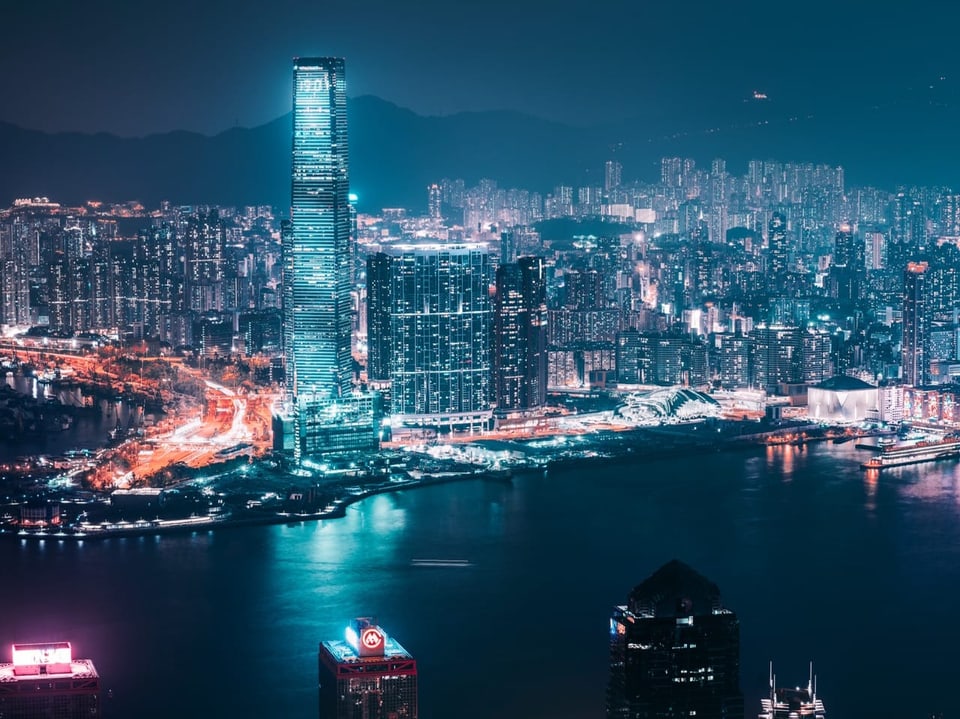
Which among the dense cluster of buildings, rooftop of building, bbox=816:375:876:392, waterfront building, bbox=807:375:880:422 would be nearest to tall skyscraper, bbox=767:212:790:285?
the dense cluster of buildings

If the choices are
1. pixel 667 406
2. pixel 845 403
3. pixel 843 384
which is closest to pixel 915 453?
pixel 845 403

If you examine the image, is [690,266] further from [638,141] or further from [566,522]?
[566,522]

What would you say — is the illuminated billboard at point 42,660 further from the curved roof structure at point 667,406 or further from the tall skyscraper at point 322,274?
the curved roof structure at point 667,406

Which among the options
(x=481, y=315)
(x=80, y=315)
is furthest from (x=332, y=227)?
(x=80, y=315)

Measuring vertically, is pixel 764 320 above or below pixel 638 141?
below

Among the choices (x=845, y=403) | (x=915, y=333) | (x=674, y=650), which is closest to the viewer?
(x=674, y=650)

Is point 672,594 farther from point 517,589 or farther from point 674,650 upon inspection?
point 517,589

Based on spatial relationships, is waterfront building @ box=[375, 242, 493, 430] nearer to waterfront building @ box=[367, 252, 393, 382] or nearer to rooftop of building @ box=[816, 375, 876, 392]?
waterfront building @ box=[367, 252, 393, 382]
